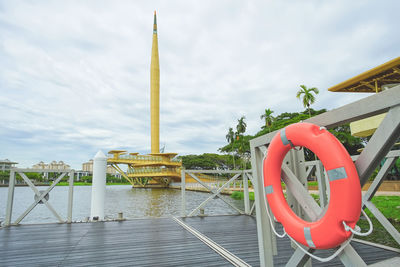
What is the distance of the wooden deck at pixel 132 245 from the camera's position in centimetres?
232

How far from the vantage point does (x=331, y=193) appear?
1073mm

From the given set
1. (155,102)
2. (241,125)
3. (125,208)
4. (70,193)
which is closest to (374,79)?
(70,193)

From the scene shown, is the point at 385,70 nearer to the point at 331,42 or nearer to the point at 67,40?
the point at 331,42

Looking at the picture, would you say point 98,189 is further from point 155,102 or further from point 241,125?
point 155,102

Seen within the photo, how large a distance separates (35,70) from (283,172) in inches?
651

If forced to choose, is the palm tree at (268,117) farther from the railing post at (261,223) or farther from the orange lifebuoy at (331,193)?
the orange lifebuoy at (331,193)

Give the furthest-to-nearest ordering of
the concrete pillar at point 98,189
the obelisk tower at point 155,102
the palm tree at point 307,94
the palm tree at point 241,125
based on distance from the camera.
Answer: the obelisk tower at point 155,102 < the palm tree at point 241,125 < the palm tree at point 307,94 < the concrete pillar at point 98,189

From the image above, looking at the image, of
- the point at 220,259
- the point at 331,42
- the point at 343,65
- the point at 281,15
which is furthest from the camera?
the point at 343,65

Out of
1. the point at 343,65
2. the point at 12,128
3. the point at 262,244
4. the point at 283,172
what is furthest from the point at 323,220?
the point at 12,128

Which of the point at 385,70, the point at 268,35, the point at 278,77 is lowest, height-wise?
the point at 385,70

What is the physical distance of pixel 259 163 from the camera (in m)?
1.78

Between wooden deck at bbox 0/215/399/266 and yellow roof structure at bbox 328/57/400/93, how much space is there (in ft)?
26.5

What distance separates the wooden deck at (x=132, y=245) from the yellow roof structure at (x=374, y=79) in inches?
318

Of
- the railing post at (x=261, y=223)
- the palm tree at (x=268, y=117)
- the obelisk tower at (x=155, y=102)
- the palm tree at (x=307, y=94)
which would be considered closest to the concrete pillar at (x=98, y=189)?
the railing post at (x=261, y=223)
